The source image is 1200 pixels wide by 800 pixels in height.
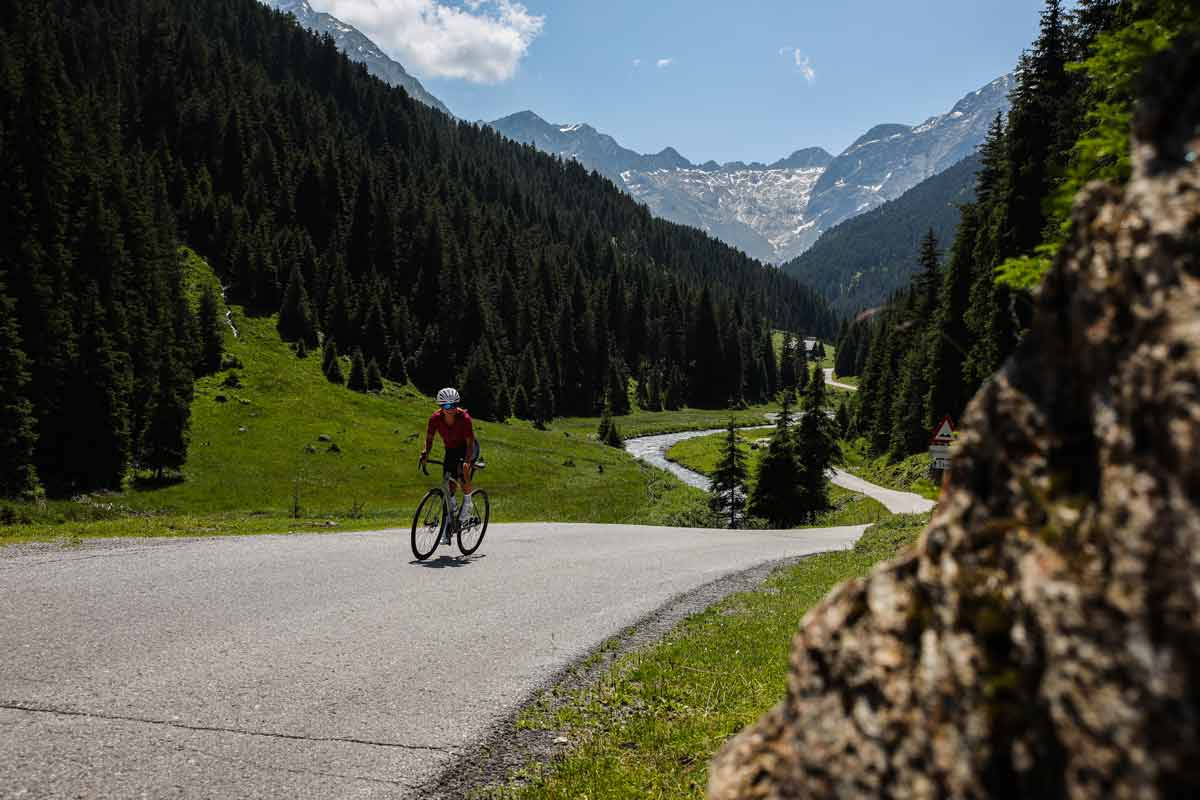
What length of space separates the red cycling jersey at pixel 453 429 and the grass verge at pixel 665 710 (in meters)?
5.46

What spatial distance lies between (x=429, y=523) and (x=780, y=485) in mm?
29686

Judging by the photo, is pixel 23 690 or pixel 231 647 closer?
pixel 23 690

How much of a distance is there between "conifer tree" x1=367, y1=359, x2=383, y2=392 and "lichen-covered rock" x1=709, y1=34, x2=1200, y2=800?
83.7 m

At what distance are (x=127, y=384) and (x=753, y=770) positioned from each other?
53051mm

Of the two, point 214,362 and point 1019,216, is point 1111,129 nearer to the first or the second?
point 1019,216

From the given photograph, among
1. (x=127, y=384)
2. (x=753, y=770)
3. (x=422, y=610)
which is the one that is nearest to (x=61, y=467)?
(x=127, y=384)

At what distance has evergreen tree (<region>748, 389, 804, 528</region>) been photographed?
38.4 m

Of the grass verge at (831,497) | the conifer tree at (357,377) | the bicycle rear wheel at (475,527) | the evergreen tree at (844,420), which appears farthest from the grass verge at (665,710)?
the evergreen tree at (844,420)

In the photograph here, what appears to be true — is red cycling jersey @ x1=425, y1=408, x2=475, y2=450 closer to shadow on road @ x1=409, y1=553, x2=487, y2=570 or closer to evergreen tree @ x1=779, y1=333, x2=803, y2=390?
shadow on road @ x1=409, y1=553, x2=487, y2=570

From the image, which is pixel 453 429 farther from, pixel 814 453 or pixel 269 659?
pixel 814 453

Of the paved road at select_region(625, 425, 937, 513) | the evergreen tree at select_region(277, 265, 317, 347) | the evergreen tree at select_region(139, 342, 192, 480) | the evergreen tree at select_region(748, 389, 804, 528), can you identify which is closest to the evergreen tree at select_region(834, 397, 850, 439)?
the paved road at select_region(625, 425, 937, 513)

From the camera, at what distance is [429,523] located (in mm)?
12578

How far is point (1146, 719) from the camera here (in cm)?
150

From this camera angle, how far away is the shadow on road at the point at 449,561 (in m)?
11.8
